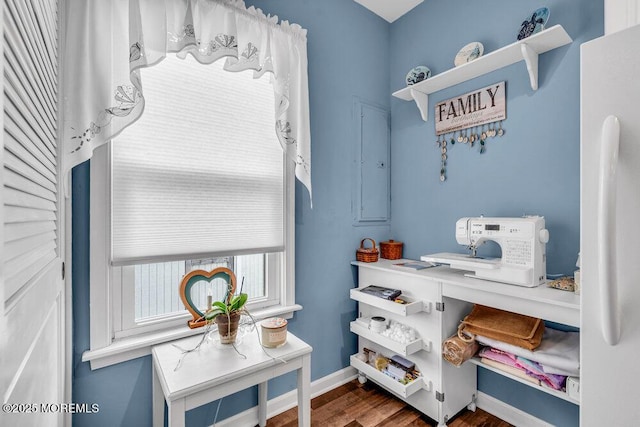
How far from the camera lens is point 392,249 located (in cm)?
228

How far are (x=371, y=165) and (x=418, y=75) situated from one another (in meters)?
0.70

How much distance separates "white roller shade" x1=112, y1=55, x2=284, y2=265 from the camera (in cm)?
140

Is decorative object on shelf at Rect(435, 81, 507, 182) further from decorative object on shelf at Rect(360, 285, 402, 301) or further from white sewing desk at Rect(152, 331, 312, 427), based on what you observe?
white sewing desk at Rect(152, 331, 312, 427)

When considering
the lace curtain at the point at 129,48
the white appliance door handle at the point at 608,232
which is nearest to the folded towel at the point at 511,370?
the white appliance door handle at the point at 608,232

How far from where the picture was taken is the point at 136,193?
140 cm

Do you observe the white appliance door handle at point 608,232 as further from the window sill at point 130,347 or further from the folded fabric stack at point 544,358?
the window sill at point 130,347

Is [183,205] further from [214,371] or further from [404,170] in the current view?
[404,170]

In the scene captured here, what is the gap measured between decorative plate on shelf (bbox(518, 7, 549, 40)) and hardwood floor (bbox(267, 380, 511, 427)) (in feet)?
7.11

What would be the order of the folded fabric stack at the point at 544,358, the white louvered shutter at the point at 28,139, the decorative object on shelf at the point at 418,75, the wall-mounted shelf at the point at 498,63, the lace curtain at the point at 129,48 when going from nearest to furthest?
1. the white louvered shutter at the point at 28,139
2. the lace curtain at the point at 129,48
3. the folded fabric stack at the point at 544,358
4. the wall-mounted shelf at the point at 498,63
5. the decorative object on shelf at the point at 418,75

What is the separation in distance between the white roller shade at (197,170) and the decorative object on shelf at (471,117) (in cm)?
115

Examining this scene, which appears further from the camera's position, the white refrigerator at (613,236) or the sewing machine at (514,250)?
the sewing machine at (514,250)

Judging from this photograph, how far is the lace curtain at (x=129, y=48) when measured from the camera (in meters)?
1.19

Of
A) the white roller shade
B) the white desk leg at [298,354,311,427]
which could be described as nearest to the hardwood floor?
the white desk leg at [298,354,311,427]

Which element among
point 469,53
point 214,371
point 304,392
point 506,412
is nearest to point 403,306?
point 304,392
